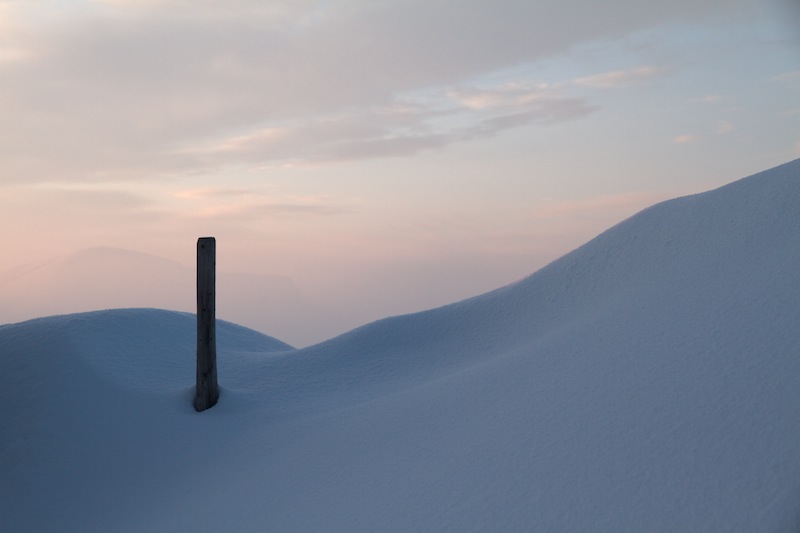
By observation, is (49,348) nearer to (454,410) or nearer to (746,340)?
(454,410)

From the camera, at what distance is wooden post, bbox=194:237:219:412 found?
10289mm

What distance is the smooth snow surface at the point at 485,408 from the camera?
579cm

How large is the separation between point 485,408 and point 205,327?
15.4 ft

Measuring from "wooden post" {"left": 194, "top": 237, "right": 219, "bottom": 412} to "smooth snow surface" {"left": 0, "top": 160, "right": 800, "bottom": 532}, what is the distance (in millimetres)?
298

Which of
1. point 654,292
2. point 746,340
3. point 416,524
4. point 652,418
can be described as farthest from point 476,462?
point 654,292

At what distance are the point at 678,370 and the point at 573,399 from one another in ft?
3.54

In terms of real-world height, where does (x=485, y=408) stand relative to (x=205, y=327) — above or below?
below

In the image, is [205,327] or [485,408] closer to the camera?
[485,408]

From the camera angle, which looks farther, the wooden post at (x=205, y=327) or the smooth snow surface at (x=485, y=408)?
the wooden post at (x=205, y=327)

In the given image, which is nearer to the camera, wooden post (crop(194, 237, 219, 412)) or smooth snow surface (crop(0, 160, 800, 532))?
smooth snow surface (crop(0, 160, 800, 532))

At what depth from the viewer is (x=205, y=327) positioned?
33.9 feet

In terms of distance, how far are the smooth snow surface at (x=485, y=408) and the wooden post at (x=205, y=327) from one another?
11.7 inches

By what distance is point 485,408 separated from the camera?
25.6ft

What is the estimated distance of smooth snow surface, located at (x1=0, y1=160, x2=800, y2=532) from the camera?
579 cm
